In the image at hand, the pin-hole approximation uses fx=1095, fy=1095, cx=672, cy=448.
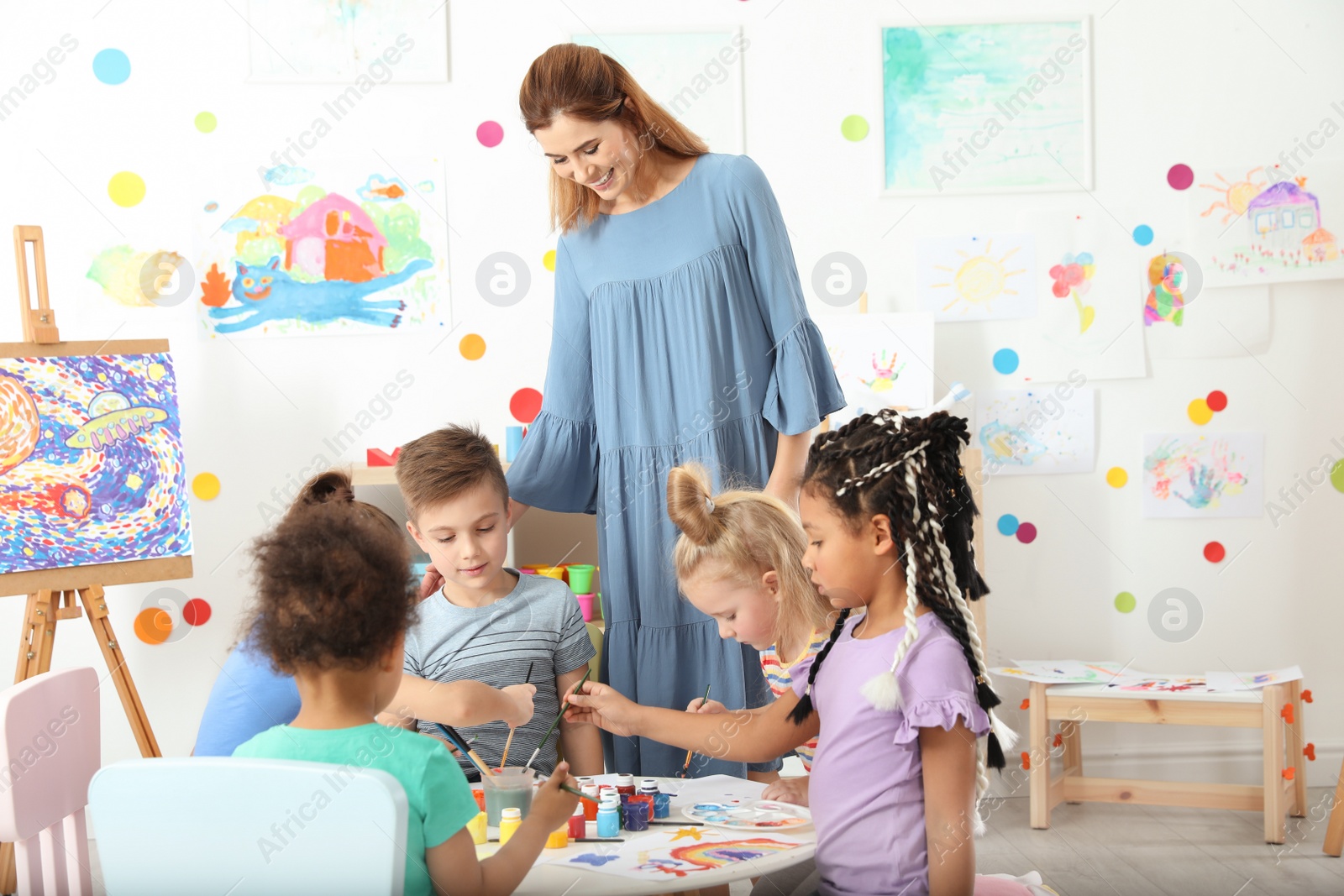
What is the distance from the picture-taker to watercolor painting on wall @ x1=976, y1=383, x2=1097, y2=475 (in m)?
3.04

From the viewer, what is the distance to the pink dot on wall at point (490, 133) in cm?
293

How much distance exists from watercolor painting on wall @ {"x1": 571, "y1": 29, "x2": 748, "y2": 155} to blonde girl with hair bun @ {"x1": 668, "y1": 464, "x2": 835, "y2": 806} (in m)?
1.57

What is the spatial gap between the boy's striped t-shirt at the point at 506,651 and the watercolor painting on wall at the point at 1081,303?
174 cm

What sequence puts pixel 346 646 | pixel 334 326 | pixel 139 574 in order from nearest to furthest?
pixel 346 646 → pixel 139 574 → pixel 334 326

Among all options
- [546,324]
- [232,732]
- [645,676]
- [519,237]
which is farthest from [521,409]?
[232,732]

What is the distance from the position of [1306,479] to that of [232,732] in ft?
9.45

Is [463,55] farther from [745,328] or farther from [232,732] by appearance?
[232,732]

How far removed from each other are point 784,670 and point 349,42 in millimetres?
2109

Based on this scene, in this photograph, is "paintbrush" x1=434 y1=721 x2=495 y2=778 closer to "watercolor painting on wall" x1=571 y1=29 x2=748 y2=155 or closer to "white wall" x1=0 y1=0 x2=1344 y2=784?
"white wall" x1=0 y1=0 x2=1344 y2=784

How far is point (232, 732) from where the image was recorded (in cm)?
150

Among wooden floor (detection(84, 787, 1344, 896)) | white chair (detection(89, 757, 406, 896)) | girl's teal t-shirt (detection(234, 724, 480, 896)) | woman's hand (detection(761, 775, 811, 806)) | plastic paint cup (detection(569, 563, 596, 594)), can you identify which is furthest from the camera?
plastic paint cup (detection(569, 563, 596, 594))

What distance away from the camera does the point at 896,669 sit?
4.28 feet

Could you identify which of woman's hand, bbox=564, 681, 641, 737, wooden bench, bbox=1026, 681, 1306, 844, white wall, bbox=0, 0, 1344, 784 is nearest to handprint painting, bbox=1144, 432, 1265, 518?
white wall, bbox=0, 0, 1344, 784

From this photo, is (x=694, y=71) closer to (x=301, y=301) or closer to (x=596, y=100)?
(x=301, y=301)
